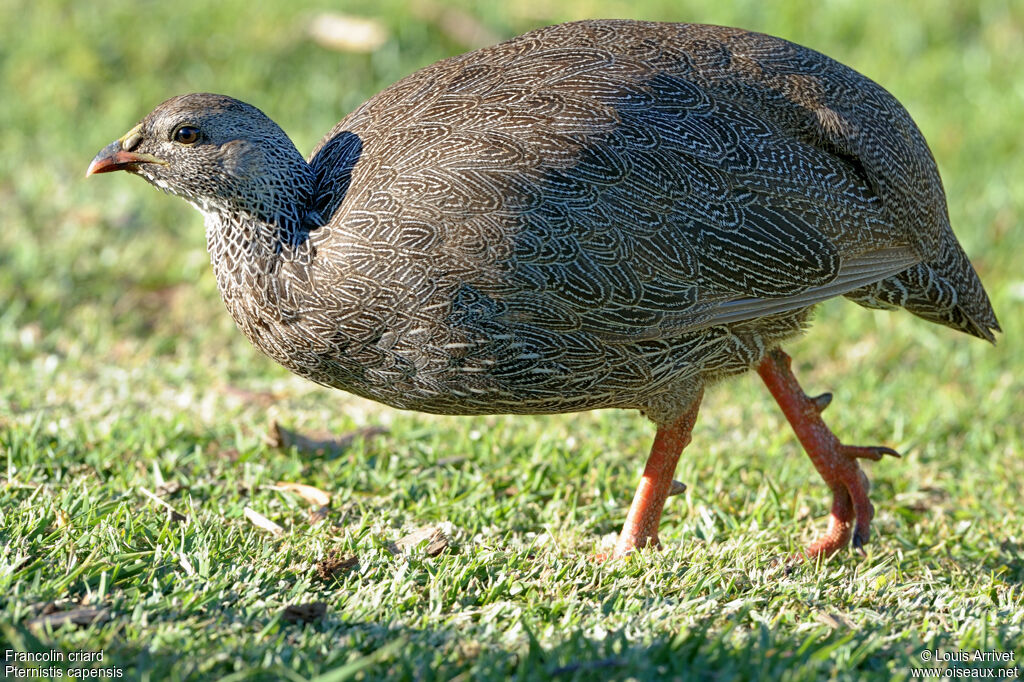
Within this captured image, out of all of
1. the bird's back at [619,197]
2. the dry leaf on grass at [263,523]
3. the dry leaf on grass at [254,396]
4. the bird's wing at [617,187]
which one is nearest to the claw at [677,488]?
the bird's back at [619,197]

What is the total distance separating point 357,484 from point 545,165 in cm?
160

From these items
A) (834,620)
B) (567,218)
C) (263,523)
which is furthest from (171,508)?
(834,620)

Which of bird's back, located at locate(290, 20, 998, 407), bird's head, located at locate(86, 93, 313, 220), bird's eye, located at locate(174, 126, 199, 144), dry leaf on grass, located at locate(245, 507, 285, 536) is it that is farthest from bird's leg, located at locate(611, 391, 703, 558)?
bird's eye, located at locate(174, 126, 199, 144)

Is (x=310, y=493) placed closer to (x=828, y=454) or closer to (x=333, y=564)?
(x=333, y=564)

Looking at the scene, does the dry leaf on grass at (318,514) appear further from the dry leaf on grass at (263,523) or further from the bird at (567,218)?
the bird at (567,218)

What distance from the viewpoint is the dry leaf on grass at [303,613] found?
3.24 metres

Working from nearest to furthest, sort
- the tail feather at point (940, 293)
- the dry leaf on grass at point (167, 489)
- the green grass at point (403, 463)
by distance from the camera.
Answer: the green grass at point (403, 463), the dry leaf on grass at point (167, 489), the tail feather at point (940, 293)

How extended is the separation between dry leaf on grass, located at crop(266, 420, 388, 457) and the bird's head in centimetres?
114

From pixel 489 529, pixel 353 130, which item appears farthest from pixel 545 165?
pixel 489 529

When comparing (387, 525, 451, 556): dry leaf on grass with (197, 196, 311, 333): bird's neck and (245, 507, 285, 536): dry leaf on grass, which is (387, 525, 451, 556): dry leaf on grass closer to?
(245, 507, 285, 536): dry leaf on grass

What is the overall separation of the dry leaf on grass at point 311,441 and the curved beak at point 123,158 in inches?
49.1

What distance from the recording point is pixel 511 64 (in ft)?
13.4

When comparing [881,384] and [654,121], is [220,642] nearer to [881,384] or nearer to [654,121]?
[654,121]

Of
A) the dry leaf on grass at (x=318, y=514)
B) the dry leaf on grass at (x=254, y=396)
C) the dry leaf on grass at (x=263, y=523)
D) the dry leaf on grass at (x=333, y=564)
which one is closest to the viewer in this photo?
the dry leaf on grass at (x=333, y=564)
